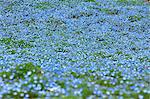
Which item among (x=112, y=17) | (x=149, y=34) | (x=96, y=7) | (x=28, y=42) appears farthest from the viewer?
(x=96, y=7)

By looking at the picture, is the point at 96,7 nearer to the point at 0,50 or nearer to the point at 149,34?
the point at 149,34

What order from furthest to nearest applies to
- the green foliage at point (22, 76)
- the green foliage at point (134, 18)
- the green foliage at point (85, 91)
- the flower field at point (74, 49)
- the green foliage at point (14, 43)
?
the green foliage at point (134, 18), the green foliage at point (14, 43), the flower field at point (74, 49), the green foliage at point (22, 76), the green foliage at point (85, 91)

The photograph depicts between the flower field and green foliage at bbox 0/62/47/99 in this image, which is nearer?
green foliage at bbox 0/62/47/99

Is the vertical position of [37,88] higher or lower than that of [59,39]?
higher

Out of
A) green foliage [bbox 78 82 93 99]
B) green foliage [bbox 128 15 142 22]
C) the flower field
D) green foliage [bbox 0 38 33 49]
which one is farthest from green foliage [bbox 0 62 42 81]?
green foliage [bbox 128 15 142 22]

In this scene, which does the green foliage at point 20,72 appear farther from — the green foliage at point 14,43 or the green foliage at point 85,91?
the green foliage at point 14,43

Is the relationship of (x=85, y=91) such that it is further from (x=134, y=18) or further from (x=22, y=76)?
(x=134, y=18)

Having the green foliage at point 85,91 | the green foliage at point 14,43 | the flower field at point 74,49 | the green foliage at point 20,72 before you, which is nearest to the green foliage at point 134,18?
the flower field at point 74,49

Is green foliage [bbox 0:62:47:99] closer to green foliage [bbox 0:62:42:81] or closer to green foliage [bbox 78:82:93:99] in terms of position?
green foliage [bbox 0:62:42:81]

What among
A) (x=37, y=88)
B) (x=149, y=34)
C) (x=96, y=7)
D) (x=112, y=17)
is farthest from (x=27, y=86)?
(x=96, y=7)
